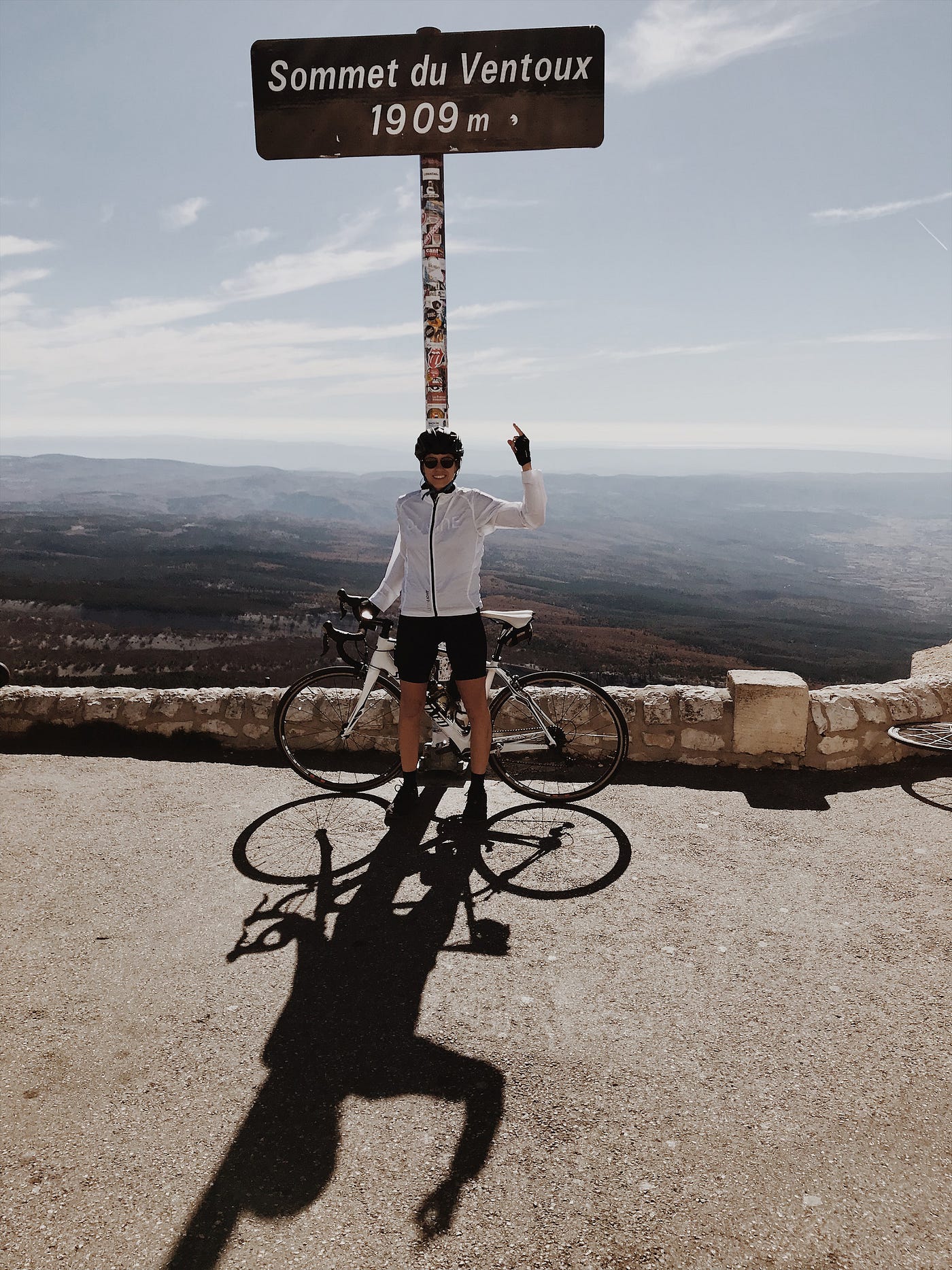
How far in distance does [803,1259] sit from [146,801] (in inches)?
160

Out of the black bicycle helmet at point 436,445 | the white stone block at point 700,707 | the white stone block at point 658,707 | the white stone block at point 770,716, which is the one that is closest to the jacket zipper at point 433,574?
the black bicycle helmet at point 436,445

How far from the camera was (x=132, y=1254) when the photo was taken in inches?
72.6

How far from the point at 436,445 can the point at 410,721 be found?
1.54 meters

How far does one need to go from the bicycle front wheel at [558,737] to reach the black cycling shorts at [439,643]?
0.62 meters

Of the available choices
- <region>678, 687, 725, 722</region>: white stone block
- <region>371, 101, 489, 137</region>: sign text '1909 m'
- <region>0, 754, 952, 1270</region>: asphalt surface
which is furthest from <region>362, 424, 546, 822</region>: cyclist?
<region>371, 101, 489, 137</region>: sign text '1909 m'

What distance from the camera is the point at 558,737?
15.4 ft

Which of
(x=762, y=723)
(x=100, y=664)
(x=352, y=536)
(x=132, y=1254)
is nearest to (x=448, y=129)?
(x=762, y=723)

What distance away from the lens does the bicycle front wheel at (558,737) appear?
4.71 metres

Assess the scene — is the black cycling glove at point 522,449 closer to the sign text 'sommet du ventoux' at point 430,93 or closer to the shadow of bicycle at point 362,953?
the sign text 'sommet du ventoux' at point 430,93

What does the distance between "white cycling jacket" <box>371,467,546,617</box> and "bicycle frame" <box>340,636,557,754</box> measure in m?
0.64

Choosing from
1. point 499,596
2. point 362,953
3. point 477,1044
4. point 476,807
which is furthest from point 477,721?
point 499,596

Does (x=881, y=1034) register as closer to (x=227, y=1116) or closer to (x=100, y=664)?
(x=227, y=1116)

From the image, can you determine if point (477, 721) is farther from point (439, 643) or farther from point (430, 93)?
point (430, 93)

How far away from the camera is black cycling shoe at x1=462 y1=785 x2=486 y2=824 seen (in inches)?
172
